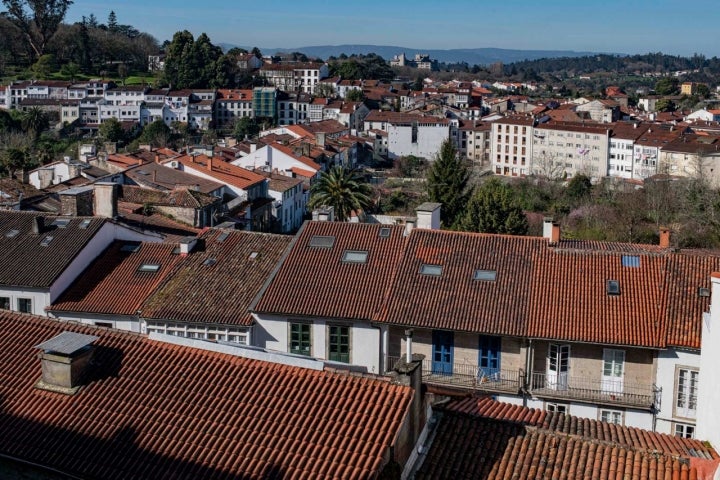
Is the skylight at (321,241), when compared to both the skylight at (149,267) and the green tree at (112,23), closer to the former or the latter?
the skylight at (149,267)

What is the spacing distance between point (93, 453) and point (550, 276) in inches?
552

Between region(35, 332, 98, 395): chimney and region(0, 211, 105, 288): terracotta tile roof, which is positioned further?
region(0, 211, 105, 288): terracotta tile roof

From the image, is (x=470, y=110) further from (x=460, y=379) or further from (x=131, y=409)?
(x=131, y=409)

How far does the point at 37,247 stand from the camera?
25.4 meters

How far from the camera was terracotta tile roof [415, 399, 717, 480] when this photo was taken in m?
11.3

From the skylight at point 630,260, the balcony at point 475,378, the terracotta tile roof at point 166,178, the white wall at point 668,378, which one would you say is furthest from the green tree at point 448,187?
the white wall at point 668,378

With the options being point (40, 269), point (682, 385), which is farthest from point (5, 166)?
point (682, 385)

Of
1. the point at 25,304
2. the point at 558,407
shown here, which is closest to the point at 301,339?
the point at 558,407

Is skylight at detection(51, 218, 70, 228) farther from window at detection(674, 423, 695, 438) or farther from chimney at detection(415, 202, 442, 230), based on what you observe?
window at detection(674, 423, 695, 438)

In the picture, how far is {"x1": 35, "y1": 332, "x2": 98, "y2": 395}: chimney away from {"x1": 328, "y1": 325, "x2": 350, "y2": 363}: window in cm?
985

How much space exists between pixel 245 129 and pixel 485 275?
292ft

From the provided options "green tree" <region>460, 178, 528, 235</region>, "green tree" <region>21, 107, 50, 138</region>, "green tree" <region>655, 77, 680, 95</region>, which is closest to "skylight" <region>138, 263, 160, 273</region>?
"green tree" <region>460, 178, 528, 235</region>

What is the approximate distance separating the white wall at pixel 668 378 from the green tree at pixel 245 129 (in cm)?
9005

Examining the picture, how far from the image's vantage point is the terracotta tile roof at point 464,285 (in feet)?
69.5
